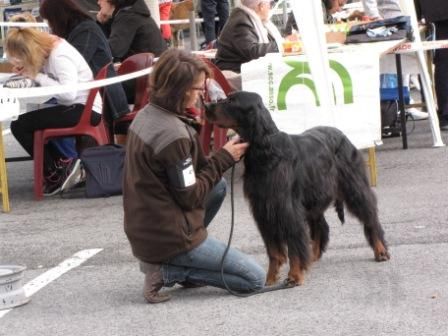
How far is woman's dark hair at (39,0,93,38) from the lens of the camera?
896 centimetres

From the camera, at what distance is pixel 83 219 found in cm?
787

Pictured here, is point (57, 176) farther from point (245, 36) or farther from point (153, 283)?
point (153, 283)

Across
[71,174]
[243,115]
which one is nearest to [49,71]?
[71,174]

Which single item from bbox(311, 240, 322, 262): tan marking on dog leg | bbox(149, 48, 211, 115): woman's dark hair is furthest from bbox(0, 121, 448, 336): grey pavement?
bbox(149, 48, 211, 115): woman's dark hair

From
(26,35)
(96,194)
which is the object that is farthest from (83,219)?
(26,35)

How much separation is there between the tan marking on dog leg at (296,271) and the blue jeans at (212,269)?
0.50ft

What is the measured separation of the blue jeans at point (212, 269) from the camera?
5.36 m

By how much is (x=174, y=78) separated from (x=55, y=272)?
5.61 feet

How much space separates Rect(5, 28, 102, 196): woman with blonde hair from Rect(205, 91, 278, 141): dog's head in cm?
337

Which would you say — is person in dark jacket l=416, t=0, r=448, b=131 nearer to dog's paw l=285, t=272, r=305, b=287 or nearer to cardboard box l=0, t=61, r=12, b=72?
cardboard box l=0, t=61, r=12, b=72

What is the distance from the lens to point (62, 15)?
9.02m

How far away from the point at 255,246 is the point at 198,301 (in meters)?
1.21

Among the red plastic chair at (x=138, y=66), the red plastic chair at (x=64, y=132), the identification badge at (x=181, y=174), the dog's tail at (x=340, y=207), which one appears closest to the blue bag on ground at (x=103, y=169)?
the red plastic chair at (x=64, y=132)

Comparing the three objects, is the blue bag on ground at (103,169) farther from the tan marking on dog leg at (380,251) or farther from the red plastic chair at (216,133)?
the tan marking on dog leg at (380,251)
